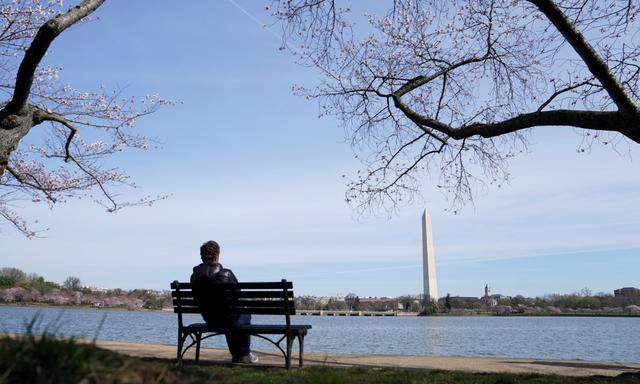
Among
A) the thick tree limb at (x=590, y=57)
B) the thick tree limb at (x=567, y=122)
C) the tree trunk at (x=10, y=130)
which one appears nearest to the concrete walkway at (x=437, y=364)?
the thick tree limb at (x=567, y=122)

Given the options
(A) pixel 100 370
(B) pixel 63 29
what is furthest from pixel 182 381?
(B) pixel 63 29

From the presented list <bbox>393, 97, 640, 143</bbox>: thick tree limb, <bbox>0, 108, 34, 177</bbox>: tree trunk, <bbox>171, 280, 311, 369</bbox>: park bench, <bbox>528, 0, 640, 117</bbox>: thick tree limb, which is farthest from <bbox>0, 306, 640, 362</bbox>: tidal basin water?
<bbox>528, 0, 640, 117</bbox>: thick tree limb

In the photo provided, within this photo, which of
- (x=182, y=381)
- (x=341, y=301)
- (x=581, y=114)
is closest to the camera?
(x=182, y=381)

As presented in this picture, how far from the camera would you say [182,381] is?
2.77m

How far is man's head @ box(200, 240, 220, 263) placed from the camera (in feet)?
22.9

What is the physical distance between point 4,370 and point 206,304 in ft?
13.4

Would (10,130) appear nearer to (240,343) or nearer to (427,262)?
(240,343)

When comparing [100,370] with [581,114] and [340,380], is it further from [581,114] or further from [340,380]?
[581,114]

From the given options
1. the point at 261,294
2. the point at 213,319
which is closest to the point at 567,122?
the point at 261,294

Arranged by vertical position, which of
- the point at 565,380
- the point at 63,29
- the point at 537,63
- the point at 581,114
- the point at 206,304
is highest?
the point at 537,63

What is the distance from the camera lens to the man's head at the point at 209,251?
699cm

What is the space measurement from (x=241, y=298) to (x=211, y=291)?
0.34 meters

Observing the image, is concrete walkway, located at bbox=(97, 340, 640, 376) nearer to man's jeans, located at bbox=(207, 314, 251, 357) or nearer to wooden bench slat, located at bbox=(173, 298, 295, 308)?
man's jeans, located at bbox=(207, 314, 251, 357)

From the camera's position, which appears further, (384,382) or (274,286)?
(274,286)
